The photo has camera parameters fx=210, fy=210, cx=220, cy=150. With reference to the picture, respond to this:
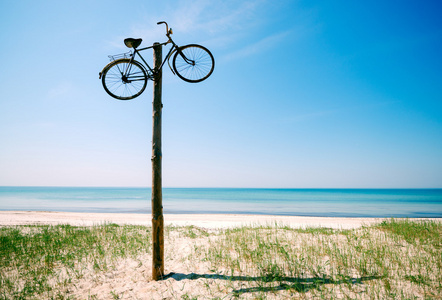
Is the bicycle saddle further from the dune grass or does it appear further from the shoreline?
the shoreline

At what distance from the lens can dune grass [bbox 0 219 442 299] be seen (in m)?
4.60

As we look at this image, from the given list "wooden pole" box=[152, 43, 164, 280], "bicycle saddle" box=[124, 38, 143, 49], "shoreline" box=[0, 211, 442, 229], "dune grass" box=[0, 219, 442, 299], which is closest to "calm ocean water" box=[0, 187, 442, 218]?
"shoreline" box=[0, 211, 442, 229]

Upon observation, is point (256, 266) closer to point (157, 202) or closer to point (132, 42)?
point (157, 202)

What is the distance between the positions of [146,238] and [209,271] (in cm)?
432

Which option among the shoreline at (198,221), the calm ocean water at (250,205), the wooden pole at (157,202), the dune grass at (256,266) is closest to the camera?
the dune grass at (256,266)

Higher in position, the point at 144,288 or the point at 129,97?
the point at 129,97

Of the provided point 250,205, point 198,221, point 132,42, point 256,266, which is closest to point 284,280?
point 256,266

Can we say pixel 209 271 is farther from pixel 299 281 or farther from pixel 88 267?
pixel 88 267

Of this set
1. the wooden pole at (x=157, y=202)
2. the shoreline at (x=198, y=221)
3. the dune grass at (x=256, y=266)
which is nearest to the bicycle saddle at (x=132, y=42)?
the wooden pole at (x=157, y=202)

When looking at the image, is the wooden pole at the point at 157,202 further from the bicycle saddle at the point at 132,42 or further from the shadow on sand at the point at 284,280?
the bicycle saddle at the point at 132,42

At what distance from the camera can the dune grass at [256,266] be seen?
15.1 ft

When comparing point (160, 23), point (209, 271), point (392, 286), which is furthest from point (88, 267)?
point (392, 286)

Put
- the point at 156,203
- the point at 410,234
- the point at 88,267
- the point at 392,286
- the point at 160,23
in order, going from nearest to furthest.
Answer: the point at 392,286
the point at 156,203
the point at 160,23
the point at 88,267
the point at 410,234

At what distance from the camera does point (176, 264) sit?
6.06 metres
